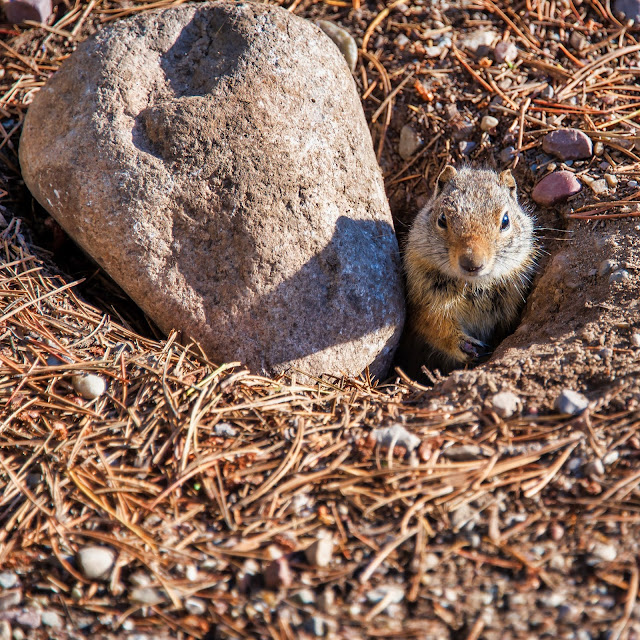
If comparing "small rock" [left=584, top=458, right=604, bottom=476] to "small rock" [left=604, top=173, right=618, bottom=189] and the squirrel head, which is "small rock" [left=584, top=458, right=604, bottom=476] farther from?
"small rock" [left=604, top=173, right=618, bottom=189]

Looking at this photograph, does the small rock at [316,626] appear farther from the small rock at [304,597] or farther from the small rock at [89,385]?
the small rock at [89,385]

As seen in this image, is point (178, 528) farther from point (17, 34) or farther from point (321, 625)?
point (17, 34)

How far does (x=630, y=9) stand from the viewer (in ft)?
15.0

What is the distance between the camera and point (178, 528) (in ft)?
7.54

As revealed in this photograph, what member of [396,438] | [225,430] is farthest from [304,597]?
[225,430]

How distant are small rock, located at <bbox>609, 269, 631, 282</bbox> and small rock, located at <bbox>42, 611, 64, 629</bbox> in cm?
312

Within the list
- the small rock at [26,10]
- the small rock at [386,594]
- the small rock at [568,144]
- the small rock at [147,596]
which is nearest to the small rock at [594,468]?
the small rock at [386,594]

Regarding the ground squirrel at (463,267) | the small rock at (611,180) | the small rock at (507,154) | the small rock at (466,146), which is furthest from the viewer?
the small rock at (466,146)

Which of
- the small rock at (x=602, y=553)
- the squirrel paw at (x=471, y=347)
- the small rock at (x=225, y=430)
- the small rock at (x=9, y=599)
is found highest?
the small rock at (x=9, y=599)

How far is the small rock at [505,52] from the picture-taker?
4.45 meters

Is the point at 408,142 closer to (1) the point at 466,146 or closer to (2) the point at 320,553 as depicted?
(1) the point at 466,146

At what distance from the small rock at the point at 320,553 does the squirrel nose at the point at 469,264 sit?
1.80m

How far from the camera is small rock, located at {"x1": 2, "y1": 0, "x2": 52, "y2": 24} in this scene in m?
4.44

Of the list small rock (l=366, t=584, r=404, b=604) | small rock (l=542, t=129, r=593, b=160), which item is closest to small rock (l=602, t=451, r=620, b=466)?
small rock (l=366, t=584, r=404, b=604)
